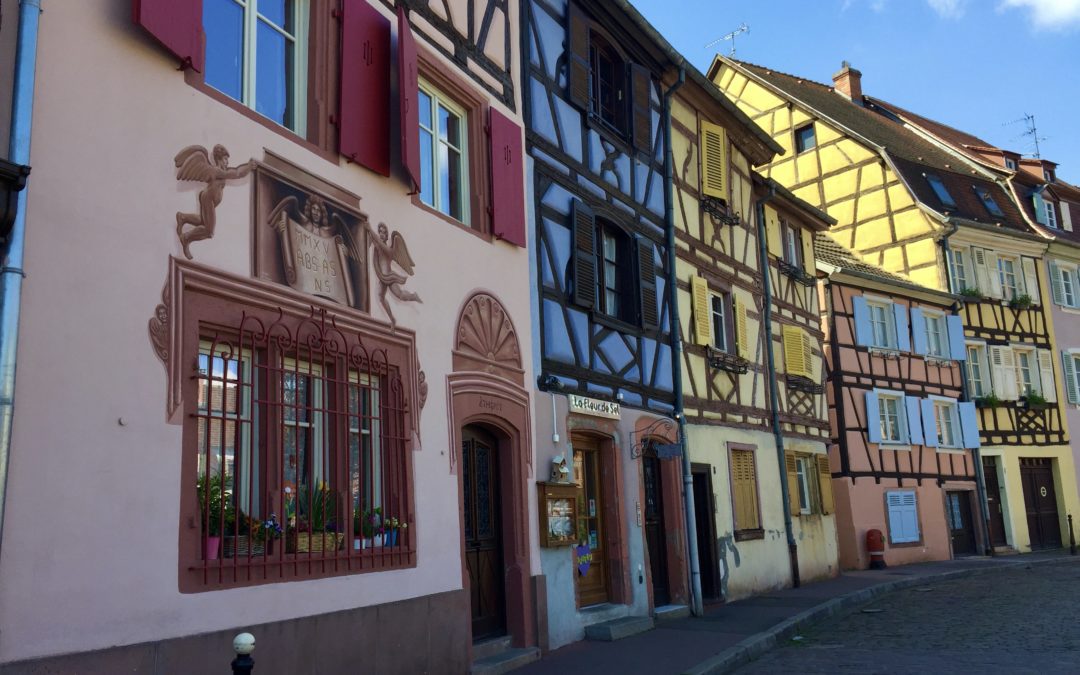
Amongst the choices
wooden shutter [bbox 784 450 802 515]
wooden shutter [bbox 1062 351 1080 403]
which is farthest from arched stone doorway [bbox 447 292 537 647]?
wooden shutter [bbox 1062 351 1080 403]

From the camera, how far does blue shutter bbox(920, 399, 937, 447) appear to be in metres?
23.9

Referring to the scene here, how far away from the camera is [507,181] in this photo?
10242 millimetres

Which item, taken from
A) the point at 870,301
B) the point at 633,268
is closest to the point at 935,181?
the point at 870,301

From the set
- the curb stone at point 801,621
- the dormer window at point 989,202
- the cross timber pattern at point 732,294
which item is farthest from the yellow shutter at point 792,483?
the dormer window at point 989,202

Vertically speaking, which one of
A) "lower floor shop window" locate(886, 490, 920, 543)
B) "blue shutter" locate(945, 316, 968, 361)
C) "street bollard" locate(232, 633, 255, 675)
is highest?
"blue shutter" locate(945, 316, 968, 361)

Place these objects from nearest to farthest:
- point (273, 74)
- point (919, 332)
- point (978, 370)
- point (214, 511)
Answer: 1. point (214, 511)
2. point (273, 74)
3. point (919, 332)
4. point (978, 370)

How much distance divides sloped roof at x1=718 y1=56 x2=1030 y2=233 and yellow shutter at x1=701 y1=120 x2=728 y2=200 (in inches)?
449

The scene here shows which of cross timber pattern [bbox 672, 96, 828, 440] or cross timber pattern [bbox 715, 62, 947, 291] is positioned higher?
cross timber pattern [bbox 715, 62, 947, 291]

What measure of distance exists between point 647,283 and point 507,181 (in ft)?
12.5

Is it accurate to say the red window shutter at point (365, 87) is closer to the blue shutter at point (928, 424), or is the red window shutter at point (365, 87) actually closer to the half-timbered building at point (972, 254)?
the blue shutter at point (928, 424)

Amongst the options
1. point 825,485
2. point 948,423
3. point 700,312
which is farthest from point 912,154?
point 700,312

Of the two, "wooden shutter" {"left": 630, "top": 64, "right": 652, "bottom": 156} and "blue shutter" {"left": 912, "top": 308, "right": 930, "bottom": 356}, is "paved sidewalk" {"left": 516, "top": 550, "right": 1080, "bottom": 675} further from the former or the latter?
"blue shutter" {"left": 912, "top": 308, "right": 930, "bottom": 356}

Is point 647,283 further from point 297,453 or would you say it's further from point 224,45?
point 224,45

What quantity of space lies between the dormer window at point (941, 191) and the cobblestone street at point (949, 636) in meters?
13.8
